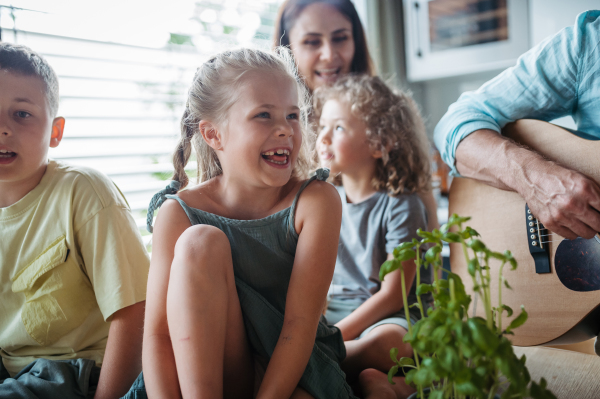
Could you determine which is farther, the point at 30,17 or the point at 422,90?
the point at 422,90

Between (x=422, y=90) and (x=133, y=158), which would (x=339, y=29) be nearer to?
(x=133, y=158)

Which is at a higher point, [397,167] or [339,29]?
[339,29]

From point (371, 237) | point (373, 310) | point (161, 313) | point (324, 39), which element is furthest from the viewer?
point (324, 39)

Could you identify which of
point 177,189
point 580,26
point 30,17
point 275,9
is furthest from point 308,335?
point 275,9

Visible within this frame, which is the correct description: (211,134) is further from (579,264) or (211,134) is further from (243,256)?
(579,264)

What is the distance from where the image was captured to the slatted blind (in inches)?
64.6

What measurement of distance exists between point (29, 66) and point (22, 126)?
0.14m

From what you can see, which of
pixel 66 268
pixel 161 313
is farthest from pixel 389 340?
pixel 66 268

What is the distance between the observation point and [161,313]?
0.95 m

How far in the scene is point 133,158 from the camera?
1895 mm

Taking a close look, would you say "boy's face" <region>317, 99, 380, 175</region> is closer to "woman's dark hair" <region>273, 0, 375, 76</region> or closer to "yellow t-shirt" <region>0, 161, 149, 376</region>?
"woman's dark hair" <region>273, 0, 375, 76</region>

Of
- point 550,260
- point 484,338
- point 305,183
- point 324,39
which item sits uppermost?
point 324,39

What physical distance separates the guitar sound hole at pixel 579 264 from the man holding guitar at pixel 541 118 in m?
0.03

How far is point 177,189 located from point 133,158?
85cm
